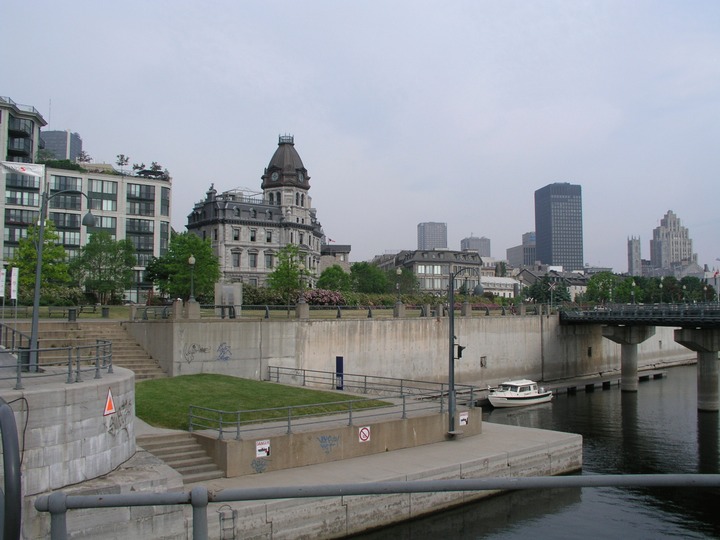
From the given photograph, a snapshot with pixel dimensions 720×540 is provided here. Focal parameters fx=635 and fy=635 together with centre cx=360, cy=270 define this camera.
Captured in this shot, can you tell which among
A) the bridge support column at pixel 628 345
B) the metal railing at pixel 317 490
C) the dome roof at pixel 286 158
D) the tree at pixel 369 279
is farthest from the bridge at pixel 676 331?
the tree at pixel 369 279

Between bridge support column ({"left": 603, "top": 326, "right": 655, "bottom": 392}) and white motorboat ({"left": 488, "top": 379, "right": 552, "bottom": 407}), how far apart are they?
11153 millimetres

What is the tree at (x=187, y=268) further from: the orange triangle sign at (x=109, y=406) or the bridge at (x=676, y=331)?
the orange triangle sign at (x=109, y=406)

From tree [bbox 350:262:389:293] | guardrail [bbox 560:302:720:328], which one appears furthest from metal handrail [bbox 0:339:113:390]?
tree [bbox 350:262:389:293]

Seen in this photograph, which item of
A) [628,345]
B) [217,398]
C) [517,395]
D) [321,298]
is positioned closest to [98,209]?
[321,298]

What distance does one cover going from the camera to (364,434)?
76.4 feet

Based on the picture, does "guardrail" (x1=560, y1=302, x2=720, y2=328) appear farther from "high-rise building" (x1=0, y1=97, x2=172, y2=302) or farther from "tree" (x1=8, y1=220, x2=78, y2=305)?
"high-rise building" (x1=0, y1=97, x2=172, y2=302)

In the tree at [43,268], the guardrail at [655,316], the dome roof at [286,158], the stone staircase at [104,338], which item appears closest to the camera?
the stone staircase at [104,338]

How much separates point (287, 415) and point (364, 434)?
2.99 metres

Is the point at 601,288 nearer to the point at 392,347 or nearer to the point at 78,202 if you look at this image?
the point at 392,347

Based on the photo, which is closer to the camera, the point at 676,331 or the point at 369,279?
the point at 676,331

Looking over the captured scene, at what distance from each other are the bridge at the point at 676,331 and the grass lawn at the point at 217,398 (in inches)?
1173

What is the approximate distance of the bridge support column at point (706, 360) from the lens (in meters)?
44.9

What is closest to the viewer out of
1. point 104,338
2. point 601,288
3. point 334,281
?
point 104,338

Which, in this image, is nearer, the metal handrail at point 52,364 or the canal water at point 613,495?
the metal handrail at point 52,364
